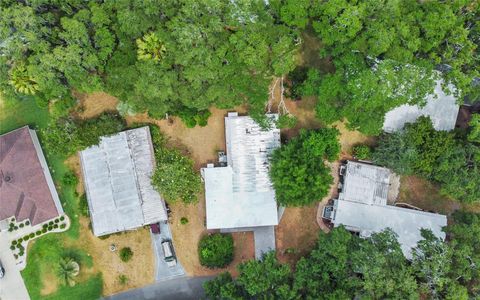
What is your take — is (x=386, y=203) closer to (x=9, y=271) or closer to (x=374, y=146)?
(x=374, y=146)

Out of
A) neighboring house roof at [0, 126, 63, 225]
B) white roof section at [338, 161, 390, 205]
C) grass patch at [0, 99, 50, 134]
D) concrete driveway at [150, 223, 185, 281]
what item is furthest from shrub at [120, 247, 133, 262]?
white roof section at [338, 161, 390, 205]

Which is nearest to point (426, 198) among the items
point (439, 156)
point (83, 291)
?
point (439, 156)

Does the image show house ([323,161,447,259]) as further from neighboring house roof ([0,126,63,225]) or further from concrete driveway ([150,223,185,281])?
neighboring house roof ([0,126,63,225])

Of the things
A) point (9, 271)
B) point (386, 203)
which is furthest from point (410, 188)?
point (9, 271)

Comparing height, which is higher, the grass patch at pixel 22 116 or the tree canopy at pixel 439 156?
the grass patch at pixel 22 116

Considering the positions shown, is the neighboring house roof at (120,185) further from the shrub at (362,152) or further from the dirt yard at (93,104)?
the shrub at (362,152)

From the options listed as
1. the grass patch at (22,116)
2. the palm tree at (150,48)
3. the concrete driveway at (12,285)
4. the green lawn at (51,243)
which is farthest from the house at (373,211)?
the concrete driveway at (12,285)

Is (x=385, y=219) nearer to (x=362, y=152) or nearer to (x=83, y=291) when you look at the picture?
(x=362, y=152)
